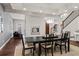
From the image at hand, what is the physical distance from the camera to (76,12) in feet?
9.10

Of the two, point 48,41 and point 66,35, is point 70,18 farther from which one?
point 48,41

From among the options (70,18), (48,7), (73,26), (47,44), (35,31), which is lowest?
(47,44)

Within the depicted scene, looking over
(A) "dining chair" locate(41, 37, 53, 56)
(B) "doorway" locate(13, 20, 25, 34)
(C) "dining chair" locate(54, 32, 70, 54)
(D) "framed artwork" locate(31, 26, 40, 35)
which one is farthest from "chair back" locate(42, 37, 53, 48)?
(B) "doorway" locate(13, 20, 25, 34)

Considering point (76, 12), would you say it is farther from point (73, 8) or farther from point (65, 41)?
point (65, 41)

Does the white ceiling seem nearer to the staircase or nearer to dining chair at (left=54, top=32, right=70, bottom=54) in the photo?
the staircase

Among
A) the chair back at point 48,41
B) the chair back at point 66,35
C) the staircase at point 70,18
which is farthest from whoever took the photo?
the chair back at point 48,41

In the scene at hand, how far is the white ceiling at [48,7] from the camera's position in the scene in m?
2.78

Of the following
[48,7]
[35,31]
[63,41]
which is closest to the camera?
[48,7]

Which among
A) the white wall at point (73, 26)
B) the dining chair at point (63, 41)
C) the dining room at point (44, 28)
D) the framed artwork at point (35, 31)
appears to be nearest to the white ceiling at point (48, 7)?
the dining room at point (44, 28)

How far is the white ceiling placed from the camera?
278 cm

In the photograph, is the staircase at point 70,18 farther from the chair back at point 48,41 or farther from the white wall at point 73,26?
the chair back at point 48,41

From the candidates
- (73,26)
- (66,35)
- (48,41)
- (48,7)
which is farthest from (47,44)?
(48,7)

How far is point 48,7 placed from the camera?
285 cm

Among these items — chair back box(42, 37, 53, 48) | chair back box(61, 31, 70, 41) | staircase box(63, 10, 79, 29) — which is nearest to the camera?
staircase box(63, 10, 79, 29)
